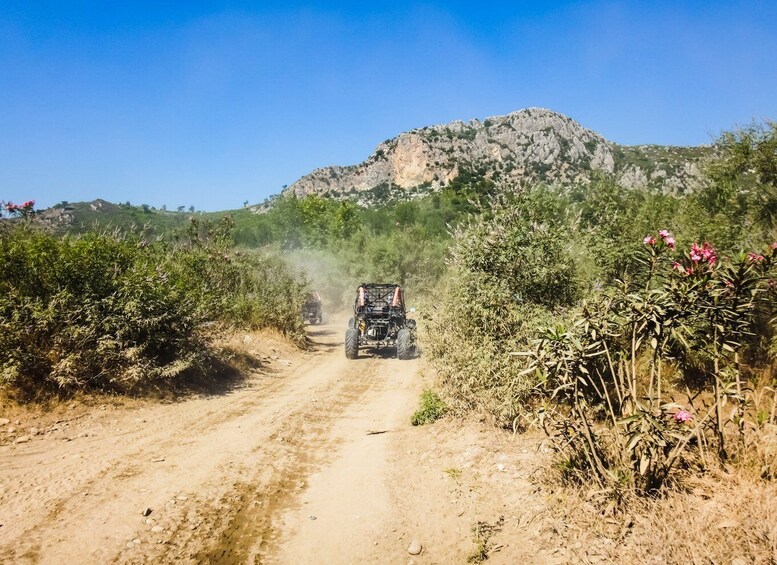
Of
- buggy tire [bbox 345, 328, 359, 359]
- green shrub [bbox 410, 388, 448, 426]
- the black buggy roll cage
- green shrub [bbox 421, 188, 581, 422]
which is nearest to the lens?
green shrub [bbox 421, 188, 581, 422]

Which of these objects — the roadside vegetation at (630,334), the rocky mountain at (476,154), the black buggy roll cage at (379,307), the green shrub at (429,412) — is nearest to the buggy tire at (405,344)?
the black buggy roll cage at (379,307)

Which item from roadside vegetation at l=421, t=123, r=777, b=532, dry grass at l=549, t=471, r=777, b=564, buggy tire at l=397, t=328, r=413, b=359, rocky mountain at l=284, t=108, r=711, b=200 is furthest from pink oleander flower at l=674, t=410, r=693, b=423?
rocky mountain at l=284, t=108, r=711, b=200

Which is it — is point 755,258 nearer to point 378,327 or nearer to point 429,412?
point 429,412

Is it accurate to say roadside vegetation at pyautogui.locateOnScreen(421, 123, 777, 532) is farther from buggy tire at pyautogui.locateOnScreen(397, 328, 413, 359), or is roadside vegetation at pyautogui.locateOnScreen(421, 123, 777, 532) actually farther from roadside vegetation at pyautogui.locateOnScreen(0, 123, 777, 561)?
buggy tire at pyautogui.locateOnScreen(397, 328, 413, 359)

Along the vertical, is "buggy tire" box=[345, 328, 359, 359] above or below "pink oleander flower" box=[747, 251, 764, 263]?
below

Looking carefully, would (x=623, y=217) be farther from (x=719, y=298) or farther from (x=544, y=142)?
(x=544, y=142)

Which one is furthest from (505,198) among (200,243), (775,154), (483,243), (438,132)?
(438,132)

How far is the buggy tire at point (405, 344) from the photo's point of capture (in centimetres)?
1312

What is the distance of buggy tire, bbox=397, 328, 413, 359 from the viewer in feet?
43.0

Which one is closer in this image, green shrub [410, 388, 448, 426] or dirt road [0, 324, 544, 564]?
dirt road [0, 324, 544, 564]

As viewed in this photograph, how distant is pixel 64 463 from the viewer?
5.09 meters

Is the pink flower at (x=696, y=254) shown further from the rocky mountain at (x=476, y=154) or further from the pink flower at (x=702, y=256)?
the rocky mountain at (x=476, y=154)

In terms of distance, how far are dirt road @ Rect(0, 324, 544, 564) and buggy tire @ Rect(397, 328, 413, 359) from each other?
5.48 metres

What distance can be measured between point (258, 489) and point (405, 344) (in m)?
8.71
